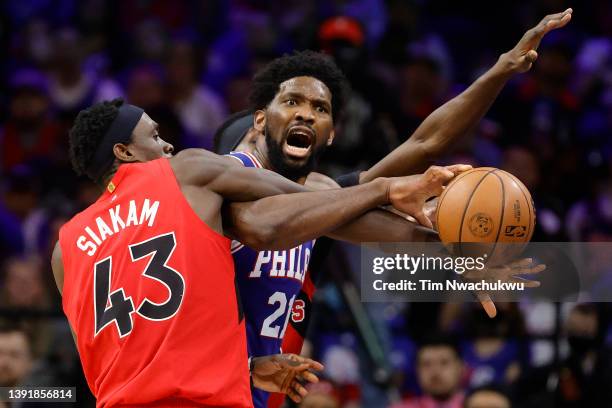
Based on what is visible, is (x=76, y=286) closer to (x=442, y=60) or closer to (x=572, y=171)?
(x=572, y=171)

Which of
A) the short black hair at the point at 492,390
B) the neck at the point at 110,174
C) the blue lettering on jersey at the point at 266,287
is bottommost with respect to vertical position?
the short black hair at the point at 492,390

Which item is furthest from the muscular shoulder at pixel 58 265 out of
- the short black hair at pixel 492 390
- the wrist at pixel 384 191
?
the short black hair at pixel 492 390

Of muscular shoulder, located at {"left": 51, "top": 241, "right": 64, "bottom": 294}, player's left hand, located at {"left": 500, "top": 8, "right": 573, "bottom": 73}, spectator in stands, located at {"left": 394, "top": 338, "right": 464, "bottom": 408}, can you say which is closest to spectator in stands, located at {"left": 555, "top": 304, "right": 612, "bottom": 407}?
spectator in stands, located at {"left": 394, "top": 338, "right": 464, "bottom": 408}

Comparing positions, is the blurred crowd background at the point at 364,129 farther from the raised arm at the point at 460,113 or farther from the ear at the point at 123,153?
the ear at the point at 123,153

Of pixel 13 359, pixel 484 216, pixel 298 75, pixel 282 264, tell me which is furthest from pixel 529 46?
pixel 13 359

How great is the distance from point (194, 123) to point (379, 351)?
3.11 meters

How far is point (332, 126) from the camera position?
5.18 meters

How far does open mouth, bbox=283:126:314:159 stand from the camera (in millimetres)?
5012

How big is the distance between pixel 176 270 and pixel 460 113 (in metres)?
1.78

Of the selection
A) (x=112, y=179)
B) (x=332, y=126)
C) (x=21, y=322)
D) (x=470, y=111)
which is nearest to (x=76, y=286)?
(x=112, y=179)

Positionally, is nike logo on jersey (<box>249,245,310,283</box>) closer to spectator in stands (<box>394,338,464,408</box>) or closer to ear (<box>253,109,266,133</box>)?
ear (<box>253,109,266,133</box>)

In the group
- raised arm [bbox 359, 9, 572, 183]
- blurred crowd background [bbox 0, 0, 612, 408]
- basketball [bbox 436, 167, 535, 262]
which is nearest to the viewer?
basketball [bbox 436, 167, 535, 262]

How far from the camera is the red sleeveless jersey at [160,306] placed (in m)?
4.06

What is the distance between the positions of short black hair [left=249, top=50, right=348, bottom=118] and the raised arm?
41 centimetres
